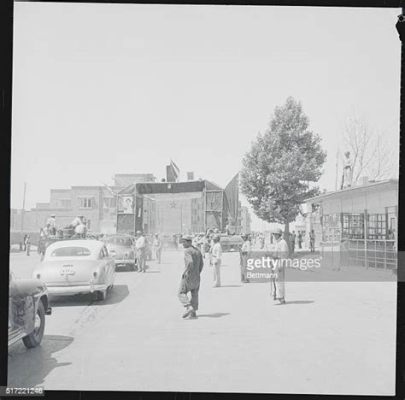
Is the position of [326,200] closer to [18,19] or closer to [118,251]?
[118,251]

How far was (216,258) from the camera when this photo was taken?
3.86 meters

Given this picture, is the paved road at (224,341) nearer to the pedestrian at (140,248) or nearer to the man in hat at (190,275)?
the man in hat at (190,275)

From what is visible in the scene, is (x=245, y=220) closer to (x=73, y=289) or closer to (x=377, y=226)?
(x=377, y=226)

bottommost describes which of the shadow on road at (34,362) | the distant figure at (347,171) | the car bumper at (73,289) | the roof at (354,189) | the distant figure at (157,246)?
the shadow on road at (34,362)

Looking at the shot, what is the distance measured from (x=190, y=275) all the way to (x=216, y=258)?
0.24m

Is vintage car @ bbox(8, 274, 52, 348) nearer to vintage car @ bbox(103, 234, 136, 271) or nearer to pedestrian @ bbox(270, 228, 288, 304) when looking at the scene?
vintage car @ bbox(103, 234, 136, 271)

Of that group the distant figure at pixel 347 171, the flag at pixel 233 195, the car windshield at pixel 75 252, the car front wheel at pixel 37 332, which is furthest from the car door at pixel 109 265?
the distant figure at pixel 347 171

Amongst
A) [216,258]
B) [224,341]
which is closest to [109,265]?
[216,258]

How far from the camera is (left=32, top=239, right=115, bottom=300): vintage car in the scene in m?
3.72

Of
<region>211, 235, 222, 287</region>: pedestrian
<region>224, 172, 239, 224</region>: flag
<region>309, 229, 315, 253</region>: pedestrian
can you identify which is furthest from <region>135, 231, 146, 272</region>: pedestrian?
<region>309, 229, 315, 253</region>: pedestrian

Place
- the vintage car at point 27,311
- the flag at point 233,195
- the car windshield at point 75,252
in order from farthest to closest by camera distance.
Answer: the flag at point 233,195, the car windshield at point 75,252, the vintage car at point 27,311

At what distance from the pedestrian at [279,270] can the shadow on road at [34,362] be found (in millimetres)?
1553

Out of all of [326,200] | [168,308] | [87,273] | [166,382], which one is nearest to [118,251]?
[87,273]

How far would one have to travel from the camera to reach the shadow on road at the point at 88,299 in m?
3.72
